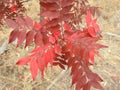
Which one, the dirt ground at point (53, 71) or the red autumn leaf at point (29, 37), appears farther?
the dirt ground at point (53, 71)

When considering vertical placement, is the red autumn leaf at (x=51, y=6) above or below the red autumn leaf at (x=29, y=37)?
above

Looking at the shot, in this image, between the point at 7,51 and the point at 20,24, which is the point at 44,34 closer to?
the point at 20,24

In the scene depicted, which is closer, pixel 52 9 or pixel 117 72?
pixel 52 9

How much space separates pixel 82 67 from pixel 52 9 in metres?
0.23

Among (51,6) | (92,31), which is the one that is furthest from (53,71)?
(51,6)

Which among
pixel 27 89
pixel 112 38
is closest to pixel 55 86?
pixel 27 89

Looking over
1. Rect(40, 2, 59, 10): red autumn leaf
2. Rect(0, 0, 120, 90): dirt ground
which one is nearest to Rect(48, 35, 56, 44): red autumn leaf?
Rect(40, 2, 59, 10): red autumn leaf

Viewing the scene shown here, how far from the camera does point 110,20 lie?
3.46 meters

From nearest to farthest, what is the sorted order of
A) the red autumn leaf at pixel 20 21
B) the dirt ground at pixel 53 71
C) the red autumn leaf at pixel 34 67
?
the red autumn leaf at pixel 34 67
the red autumn leaf at pixel 20 21
the dirt ground at pixel 53 71

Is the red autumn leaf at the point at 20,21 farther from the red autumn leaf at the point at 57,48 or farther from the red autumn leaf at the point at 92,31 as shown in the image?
the red autumn leaf at the point at 92,31

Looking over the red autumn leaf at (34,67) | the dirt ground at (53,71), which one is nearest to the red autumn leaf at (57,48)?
the red autumn leaf at (34,67)

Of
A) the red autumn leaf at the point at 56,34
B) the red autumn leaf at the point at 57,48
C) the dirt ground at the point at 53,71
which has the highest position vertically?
the red autumn leaf at the point at 56,34

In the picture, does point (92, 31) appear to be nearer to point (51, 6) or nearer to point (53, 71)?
point (51, 6)

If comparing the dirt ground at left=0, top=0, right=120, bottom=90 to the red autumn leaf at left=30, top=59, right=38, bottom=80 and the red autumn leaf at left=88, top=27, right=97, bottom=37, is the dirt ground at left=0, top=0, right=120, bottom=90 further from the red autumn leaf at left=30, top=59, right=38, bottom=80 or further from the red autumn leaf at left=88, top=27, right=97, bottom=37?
the red autumn leaf at left=30, top=59, right=38, bottom=80
